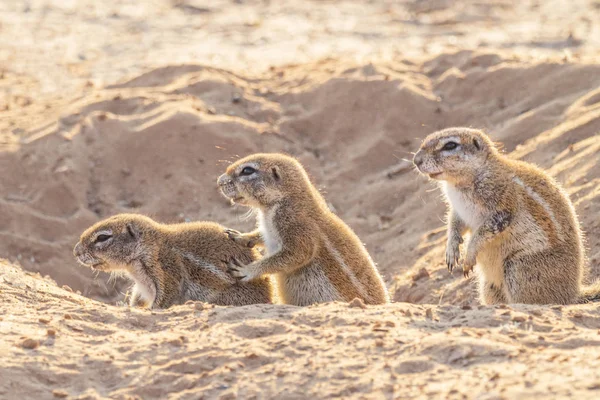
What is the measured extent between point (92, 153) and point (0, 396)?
7406 millimetres

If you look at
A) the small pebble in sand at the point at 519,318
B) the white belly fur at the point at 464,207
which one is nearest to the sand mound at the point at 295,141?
the white belly fur at the point at 464,207

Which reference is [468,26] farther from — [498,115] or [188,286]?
[188,286]

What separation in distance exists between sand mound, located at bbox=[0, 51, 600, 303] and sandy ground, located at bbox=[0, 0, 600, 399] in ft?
0.10

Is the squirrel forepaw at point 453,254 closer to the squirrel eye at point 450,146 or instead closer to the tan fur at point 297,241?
the tan fur at point 297,241

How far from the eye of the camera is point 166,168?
40.8 feet

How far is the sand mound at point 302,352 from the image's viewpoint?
517 centimetres

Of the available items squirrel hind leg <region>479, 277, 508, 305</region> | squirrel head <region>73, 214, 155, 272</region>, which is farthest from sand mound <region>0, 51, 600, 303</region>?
squirrel head <region>73, 214, 155, 272</region>

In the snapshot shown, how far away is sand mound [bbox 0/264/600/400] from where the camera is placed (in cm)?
517

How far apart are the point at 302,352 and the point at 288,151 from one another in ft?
24.3

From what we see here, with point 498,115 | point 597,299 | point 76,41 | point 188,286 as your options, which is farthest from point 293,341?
point 76,41

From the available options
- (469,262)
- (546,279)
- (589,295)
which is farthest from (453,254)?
(589,295)

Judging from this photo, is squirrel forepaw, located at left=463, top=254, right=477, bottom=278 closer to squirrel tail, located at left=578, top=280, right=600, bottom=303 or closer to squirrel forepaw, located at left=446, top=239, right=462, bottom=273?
squirrel forepaw, located at left=446, top=239, right=462, bottom=273

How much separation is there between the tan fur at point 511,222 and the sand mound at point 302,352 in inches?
43.9

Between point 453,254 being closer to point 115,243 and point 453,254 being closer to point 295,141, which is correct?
point 115,243
